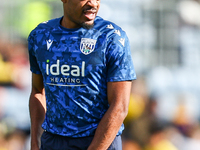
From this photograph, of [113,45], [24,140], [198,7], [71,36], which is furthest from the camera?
[198,7]

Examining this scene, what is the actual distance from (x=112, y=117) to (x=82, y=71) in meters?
0.33

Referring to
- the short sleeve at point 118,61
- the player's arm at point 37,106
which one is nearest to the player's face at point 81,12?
the short sleeve at point 118,61

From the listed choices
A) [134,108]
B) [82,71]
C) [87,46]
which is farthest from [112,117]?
[134,108]

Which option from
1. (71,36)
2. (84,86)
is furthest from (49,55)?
(84,86)

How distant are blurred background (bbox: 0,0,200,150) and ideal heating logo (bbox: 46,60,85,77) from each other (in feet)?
7.59

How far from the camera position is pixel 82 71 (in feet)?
6.27

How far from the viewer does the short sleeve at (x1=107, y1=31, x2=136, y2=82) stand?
1.86 metres

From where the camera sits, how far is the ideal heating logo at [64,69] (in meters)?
1.92

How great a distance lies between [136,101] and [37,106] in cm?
224

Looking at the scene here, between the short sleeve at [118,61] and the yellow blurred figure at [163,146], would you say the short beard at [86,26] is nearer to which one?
the short sleeve at [118,61]

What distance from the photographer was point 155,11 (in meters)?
4.47

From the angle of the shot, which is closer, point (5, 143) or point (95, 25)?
point (95, 25)

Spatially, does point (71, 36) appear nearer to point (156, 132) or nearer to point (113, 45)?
point (113, 45)

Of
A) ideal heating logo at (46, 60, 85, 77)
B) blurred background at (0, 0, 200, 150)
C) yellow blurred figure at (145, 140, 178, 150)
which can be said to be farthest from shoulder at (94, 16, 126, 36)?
yellow blurred figure at (145, 140, 178, 150)
